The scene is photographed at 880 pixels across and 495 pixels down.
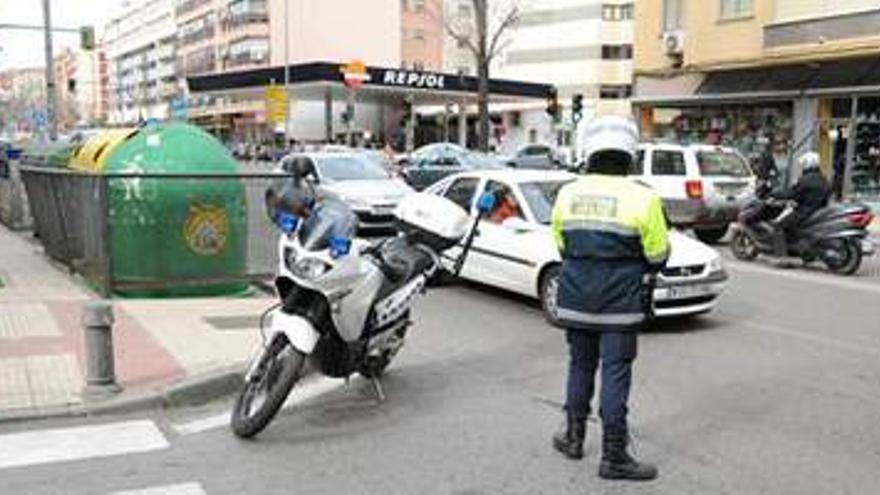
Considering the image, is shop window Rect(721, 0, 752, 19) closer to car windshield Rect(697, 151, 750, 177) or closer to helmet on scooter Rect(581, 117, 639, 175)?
car windshield Rect(697, 151, 750, 177)

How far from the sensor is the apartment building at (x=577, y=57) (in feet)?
262

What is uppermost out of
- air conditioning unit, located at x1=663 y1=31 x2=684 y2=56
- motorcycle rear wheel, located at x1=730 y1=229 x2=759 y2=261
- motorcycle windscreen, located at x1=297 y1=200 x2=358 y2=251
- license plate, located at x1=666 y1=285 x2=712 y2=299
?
air conditioning unit, located at x1=663 y1=31 x2=684 y2=56

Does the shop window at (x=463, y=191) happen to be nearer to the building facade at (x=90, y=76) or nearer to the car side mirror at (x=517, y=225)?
the car side mirror at (x=517, y=225)

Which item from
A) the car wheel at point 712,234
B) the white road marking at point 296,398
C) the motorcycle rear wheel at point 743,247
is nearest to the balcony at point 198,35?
the car wheel at point 712,234

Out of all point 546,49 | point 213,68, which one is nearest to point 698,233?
point 546,49

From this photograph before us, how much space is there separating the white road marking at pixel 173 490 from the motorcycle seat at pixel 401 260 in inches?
76.2

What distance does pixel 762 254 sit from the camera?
15500 mm

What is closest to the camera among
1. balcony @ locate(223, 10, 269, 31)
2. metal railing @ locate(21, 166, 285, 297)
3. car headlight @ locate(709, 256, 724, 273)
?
car headlight @ locate(709, 256, 724, 273)

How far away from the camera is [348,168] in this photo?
1964 centimetres

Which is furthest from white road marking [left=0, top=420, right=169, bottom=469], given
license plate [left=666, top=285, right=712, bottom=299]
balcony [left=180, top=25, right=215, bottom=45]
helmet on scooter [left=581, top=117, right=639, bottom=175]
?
balcony [left=180, top=25, right=215, bottom=45]

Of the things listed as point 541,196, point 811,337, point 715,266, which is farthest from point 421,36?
point 811,337

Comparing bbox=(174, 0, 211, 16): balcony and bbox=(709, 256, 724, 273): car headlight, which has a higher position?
bbox=(174, 0, 211, 16): balcony

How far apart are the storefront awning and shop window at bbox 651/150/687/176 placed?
8281mm

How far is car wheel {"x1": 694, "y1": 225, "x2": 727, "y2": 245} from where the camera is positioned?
1873cm
